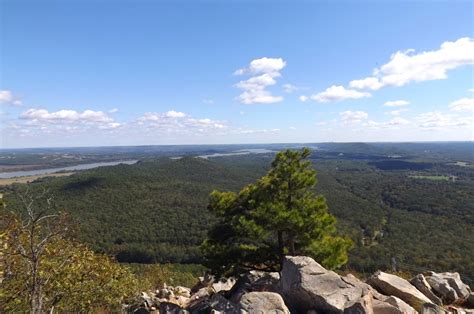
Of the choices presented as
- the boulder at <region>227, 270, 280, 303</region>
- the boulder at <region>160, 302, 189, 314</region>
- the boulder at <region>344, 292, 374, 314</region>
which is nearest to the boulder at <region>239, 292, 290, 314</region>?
the boulder at <region>344, 292, 374, 314</region>

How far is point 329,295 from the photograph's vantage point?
10828 mm

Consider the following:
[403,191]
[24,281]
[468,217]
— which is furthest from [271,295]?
[403,191]

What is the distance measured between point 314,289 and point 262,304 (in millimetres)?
1840

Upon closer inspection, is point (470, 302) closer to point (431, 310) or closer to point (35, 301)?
point (431, 310)

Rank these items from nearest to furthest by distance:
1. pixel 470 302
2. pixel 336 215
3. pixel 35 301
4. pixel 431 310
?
pixel 35 301 → pixel 431 310 → pixel 470 302 → pixel 336 215

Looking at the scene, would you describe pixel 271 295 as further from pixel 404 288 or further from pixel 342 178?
pixel 342 178

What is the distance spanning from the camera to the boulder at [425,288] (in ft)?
43.6

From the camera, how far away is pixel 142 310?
1445 centimetres

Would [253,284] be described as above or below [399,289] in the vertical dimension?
below

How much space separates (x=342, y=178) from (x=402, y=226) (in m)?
98.7

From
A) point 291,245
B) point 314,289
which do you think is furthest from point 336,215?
point 314,289

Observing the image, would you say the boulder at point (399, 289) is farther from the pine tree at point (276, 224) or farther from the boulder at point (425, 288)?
the pine tree at point (276, 224)

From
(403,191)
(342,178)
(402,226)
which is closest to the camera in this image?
(402,226)

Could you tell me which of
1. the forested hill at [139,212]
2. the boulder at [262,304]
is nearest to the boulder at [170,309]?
the boulder at [262,304]
